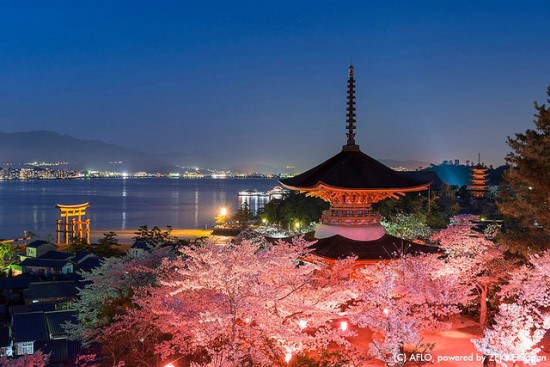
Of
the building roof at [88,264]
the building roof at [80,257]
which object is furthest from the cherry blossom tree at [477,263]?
the building roof at [80,257]

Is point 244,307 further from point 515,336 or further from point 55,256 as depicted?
point 55,256

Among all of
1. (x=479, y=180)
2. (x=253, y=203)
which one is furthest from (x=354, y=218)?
(x=253, y=203)

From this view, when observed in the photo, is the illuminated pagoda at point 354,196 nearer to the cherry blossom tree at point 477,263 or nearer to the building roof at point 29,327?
the cherry blossom tree at point 477,263

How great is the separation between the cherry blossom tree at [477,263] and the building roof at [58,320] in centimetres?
1316

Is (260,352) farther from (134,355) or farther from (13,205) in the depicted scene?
(13,205)

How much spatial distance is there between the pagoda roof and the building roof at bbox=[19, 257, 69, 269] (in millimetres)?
22536

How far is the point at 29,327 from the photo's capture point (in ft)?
59.2

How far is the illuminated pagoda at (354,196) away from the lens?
1186 cm

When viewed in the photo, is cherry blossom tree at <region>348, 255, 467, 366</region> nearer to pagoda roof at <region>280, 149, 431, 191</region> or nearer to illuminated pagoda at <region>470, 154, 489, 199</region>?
pagoda roof at <region>280, 149, 431, 191</region>

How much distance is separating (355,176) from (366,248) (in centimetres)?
176

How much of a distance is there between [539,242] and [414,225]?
9049mm

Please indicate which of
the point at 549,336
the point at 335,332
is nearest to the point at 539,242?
the point at 549,336

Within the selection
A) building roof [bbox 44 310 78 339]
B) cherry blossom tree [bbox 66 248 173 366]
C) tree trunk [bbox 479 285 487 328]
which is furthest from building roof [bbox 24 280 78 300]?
tree trunk [bbox 479 285 487 328]

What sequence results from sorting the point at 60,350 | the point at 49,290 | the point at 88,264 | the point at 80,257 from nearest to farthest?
the point at 60,350 < the point at 49,290 < the point at 88,264 < the point at 80,257
